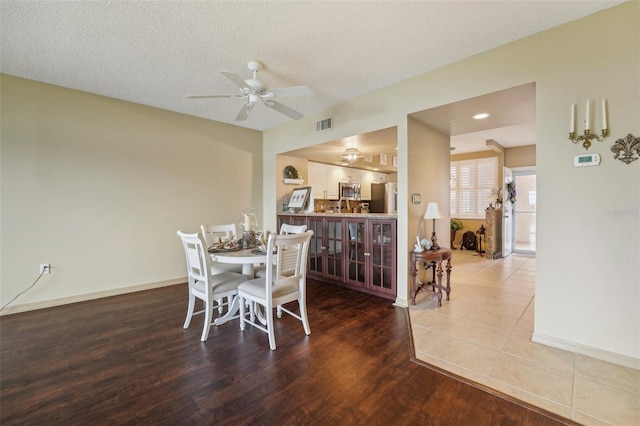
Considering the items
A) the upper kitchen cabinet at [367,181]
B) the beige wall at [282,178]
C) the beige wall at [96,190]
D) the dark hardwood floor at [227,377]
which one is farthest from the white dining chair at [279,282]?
the upper kitchen cabinet at [367,181]

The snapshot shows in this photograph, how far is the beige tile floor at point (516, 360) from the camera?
1.67 meters

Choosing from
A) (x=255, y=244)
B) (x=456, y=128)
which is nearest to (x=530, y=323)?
(x=456, y=128)

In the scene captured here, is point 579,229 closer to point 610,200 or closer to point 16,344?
point 610,200

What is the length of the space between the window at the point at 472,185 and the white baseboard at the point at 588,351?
4.71 metres

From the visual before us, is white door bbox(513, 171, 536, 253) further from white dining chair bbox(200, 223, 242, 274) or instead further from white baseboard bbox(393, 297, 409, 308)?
white dining chair bbox(200, 223, 242, 274)

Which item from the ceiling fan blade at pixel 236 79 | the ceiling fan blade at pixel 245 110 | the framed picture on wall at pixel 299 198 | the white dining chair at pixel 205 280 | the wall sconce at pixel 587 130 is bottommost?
the white dining chair at pixel 205 280

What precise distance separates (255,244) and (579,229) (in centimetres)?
296

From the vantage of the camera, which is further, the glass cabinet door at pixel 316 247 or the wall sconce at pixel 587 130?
the glass cabinet door at pixel 316 247

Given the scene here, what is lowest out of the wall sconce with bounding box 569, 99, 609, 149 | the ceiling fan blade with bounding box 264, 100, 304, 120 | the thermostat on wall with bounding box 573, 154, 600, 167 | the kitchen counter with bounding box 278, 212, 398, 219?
the kitchen counter with bounding box 278, 212, 398, 219

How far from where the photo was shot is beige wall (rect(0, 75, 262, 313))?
325cm

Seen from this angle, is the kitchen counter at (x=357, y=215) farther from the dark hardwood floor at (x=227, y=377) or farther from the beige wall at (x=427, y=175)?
the dark hardwood floor at (x=227, y=377)

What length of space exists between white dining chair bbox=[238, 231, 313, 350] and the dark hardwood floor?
0.27 m

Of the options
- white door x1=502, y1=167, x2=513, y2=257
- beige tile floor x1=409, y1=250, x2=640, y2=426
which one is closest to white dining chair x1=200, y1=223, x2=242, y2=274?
beige tile floor x1=409, y1=250, x2=640, y2=426

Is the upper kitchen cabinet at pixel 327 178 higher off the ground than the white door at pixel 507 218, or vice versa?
the upper kitchen cabinet at pixel 327 178
